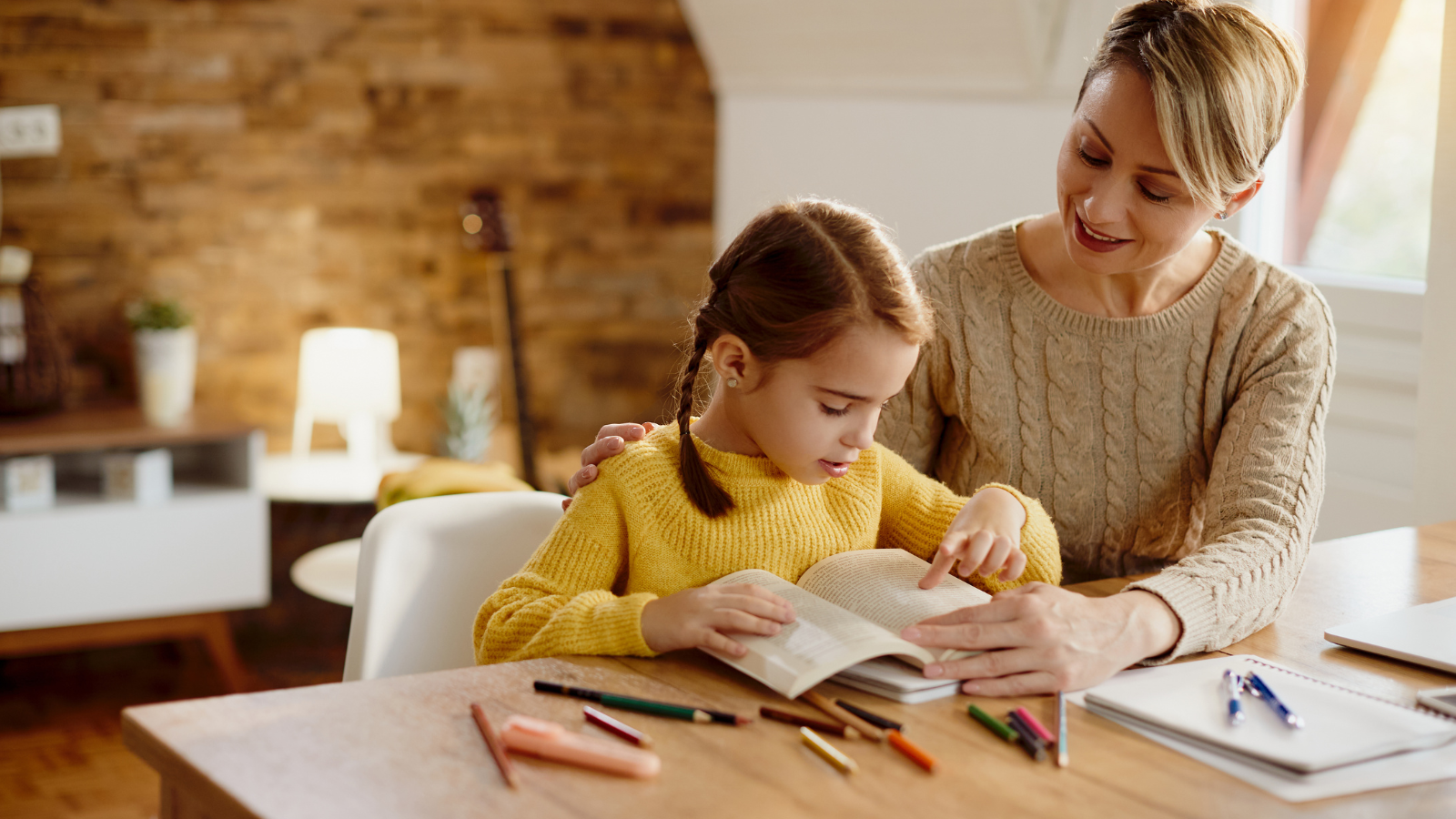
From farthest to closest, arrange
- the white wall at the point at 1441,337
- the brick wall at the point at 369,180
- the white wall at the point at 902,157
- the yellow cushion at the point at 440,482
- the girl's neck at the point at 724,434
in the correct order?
1. the brick wall at the point at 369,180
2. the white wall at the point at 902,157
3. the yellow cushion at the point at 440,482
4. the white wall at the point at 1441,337
5. the girl's neck at the point at 724,434

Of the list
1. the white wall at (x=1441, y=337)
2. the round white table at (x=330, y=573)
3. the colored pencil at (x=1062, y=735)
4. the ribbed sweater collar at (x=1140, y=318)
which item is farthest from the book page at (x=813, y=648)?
the round white table at (x=330, y=573)

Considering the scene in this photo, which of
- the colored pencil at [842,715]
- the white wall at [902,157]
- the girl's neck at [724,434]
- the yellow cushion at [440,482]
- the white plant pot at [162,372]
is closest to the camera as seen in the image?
the colored pencil at [842,715]

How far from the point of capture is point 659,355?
388 centimetres

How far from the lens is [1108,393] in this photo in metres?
1.57

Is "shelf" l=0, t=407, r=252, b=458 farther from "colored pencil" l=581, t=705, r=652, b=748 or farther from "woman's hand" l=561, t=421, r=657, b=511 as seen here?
"colored pencil" l=581, t=705, r=652, b=748

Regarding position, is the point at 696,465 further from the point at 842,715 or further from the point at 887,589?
the point at 842,715

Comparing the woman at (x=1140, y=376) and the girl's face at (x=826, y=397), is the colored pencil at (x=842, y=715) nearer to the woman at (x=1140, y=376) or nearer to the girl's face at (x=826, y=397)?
the woman at (x=1140, y=376)

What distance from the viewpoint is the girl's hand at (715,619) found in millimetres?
1028

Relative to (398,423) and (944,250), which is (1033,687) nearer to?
(944,250)

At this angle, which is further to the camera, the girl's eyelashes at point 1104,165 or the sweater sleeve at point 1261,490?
the girl's eyelashes at point 1104,165

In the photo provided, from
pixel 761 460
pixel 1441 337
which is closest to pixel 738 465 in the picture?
pixel 761 460

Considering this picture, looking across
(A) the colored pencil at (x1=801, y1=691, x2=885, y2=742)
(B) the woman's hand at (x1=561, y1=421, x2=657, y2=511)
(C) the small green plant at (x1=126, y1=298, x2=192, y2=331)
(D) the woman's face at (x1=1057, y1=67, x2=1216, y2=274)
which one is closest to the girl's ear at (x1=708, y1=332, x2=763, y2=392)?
(B) the woman's hand at (x1=561, y1=421, x2=657, y2=511)

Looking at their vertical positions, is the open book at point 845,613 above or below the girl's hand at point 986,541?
below

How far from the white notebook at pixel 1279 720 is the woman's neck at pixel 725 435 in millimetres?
396
